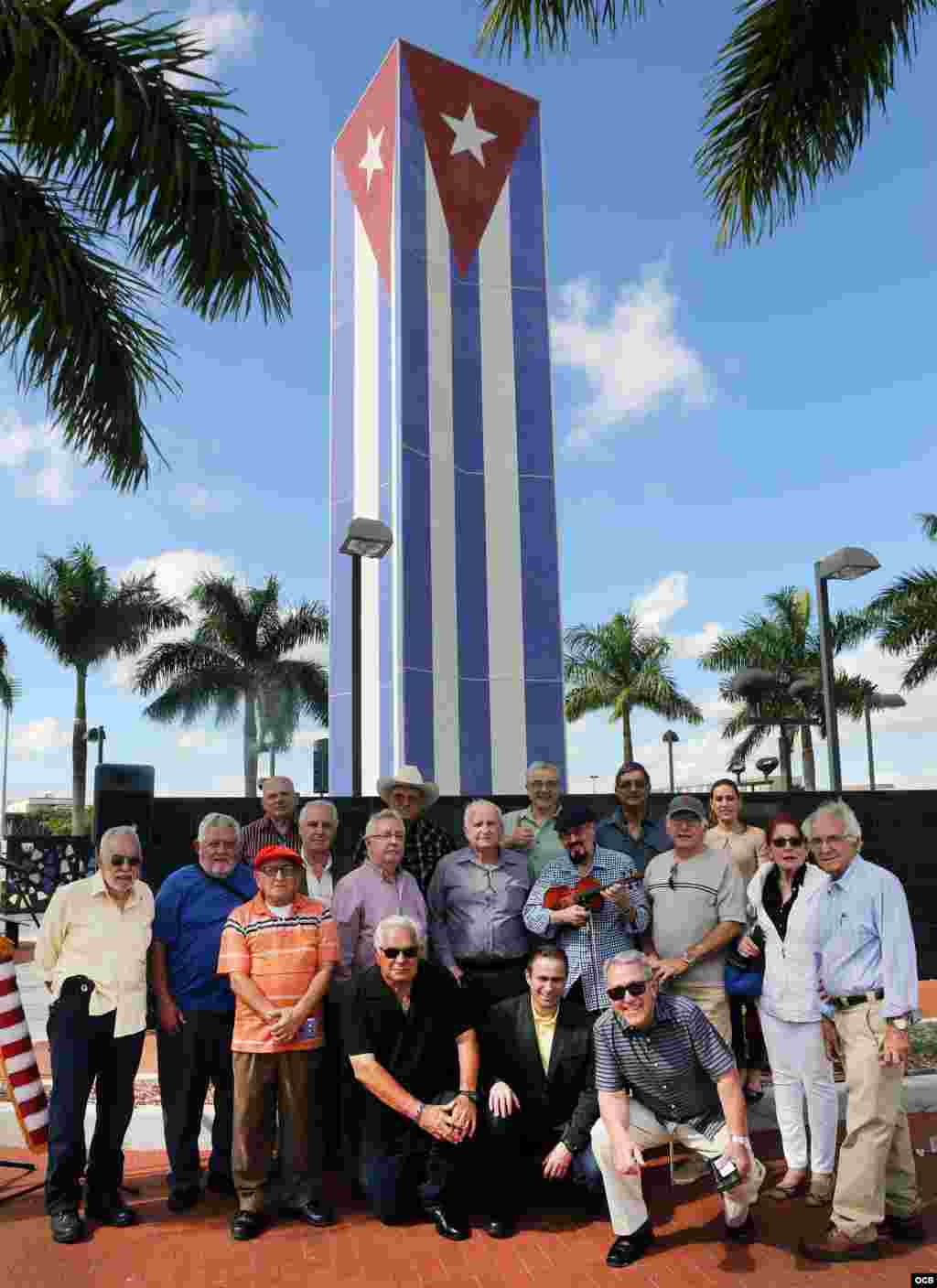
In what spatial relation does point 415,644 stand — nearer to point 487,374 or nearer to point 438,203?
point 487,374

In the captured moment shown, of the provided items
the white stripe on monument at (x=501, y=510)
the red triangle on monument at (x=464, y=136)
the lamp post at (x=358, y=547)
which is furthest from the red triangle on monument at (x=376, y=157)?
the lamp post at (x=358, y=547)

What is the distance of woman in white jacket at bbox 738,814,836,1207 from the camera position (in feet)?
17.0

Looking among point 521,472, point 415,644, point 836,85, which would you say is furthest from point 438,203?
point 836,85

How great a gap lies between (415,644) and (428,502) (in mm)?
2871

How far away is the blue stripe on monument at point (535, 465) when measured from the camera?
2269cm

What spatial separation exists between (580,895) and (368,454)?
18.3 m

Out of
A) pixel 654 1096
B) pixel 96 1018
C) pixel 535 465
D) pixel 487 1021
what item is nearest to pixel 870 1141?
pixel 654 1096

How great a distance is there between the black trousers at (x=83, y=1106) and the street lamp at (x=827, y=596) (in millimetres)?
8568

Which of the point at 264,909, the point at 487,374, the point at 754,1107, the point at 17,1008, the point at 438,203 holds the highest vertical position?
the point at 438,203

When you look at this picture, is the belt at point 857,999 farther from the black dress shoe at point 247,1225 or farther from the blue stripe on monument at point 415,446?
the blue stripe on monument at point 415,446

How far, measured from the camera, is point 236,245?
7113 millimetres

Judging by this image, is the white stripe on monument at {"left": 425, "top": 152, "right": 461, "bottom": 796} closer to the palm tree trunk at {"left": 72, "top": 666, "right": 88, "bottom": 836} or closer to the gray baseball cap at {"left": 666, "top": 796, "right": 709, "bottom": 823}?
the gray baseball cap at {"left": 666, "top": 796, "right": 709, "bottom": 823}

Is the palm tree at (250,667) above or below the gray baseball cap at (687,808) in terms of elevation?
above

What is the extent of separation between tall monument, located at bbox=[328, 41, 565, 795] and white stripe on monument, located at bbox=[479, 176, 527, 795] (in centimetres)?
4
